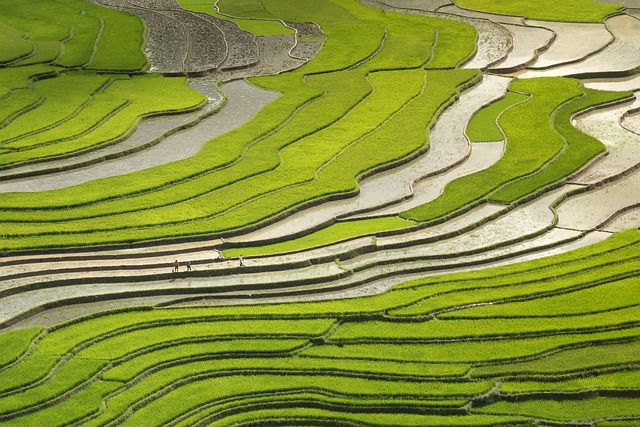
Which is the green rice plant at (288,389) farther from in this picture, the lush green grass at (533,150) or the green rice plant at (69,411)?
the lush green grass at (533,150)

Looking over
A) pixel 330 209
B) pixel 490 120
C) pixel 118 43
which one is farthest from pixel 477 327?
pixel 118 43

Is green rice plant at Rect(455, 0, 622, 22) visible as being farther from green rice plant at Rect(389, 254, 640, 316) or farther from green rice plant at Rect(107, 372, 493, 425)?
green rice plant at Rect(107, 372, 493, 425)

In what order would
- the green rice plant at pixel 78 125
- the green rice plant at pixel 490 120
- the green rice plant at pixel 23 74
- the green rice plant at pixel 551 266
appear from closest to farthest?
1. the green rice plant at pixel 551 266
2. the green rice plant at pixel 78 125
3. the green rice plant at pixel 490 120
4. the green rice plant at pixel 23 74

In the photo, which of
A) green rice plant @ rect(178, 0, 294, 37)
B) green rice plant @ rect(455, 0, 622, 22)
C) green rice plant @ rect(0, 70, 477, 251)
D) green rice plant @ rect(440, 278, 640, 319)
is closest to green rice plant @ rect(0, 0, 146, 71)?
green rice plant @ rect(178, 0, 294, 37)

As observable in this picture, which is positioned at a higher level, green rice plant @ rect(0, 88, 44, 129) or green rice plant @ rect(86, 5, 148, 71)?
green rice plant @ rect(86, 5, 148, 71)

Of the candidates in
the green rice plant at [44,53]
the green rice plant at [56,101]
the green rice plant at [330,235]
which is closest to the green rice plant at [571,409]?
the green rice plant at [330,235]

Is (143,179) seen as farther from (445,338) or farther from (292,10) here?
(292,10)
